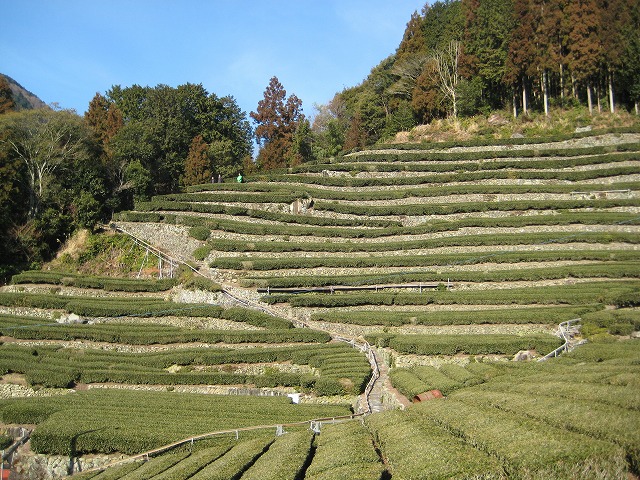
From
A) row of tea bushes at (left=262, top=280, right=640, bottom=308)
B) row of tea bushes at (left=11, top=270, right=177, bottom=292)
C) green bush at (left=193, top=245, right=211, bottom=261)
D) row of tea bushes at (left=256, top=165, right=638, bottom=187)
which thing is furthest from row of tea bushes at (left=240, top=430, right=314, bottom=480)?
row of tea bushes at (left=256, top=165, right=638, bottom=187)

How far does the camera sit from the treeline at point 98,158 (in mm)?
44688

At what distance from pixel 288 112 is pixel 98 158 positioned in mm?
28024

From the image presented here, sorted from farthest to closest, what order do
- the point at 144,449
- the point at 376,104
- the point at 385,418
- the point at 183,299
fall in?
the point at 376,104, the point at 183,299, the point at 144,449, the point at 385,418

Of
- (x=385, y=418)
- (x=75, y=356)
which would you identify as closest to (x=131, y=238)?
(x=75, y=356)

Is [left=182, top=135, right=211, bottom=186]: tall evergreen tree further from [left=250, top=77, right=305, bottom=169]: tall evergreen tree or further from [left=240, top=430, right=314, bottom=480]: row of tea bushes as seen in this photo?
[left=240, top=430, right=314, bottom=480]: row of tea bushes

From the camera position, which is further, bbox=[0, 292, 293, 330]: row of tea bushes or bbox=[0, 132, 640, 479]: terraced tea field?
bbox=[0, 292, 293, 330]: row of tea bushes

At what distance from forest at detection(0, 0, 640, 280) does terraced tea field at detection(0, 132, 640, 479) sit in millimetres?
6999

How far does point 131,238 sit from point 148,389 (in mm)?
19703

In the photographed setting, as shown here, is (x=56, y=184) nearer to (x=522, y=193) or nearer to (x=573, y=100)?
(x=522, y=193)

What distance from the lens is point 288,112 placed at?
2881 inches

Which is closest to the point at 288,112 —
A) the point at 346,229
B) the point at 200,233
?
the point at 346,229

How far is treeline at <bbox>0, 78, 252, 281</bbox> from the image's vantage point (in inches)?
1759

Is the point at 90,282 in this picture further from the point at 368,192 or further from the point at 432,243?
the point at 368,192

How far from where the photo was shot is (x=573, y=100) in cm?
6412
